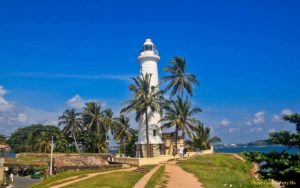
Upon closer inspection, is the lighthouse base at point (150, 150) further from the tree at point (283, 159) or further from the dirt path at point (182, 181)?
the tree at point (283, 159)

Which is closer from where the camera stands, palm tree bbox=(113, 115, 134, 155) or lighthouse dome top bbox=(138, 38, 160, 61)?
lighthouse dome top bbox=(138, 38, 160, 61)

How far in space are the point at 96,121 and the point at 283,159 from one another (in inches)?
2306

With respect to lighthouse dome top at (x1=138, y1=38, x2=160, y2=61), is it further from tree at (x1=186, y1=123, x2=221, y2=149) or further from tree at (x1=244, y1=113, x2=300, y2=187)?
tree at (x1=244, y1=113, x2=300, y2=187)

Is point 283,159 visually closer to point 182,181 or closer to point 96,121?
point 182,181

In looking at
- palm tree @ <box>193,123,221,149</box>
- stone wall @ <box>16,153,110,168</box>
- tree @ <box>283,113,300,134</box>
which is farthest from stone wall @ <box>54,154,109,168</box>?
tree @ <box>283,113,300,134</box>

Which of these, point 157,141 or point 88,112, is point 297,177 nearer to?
point 157,141

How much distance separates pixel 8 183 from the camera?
151 ft

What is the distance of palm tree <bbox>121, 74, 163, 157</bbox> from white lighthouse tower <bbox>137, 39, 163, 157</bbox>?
1.20 m

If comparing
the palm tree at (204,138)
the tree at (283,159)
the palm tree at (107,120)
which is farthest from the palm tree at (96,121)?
the tree at (283,159)

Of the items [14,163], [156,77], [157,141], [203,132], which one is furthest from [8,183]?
[203,132]

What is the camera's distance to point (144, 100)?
145 ft

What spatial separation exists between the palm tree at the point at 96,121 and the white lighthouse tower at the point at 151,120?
2058cm

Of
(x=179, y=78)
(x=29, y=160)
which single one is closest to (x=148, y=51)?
(x=179, y=78)

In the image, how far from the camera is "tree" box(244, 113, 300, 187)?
9820 millimetres
